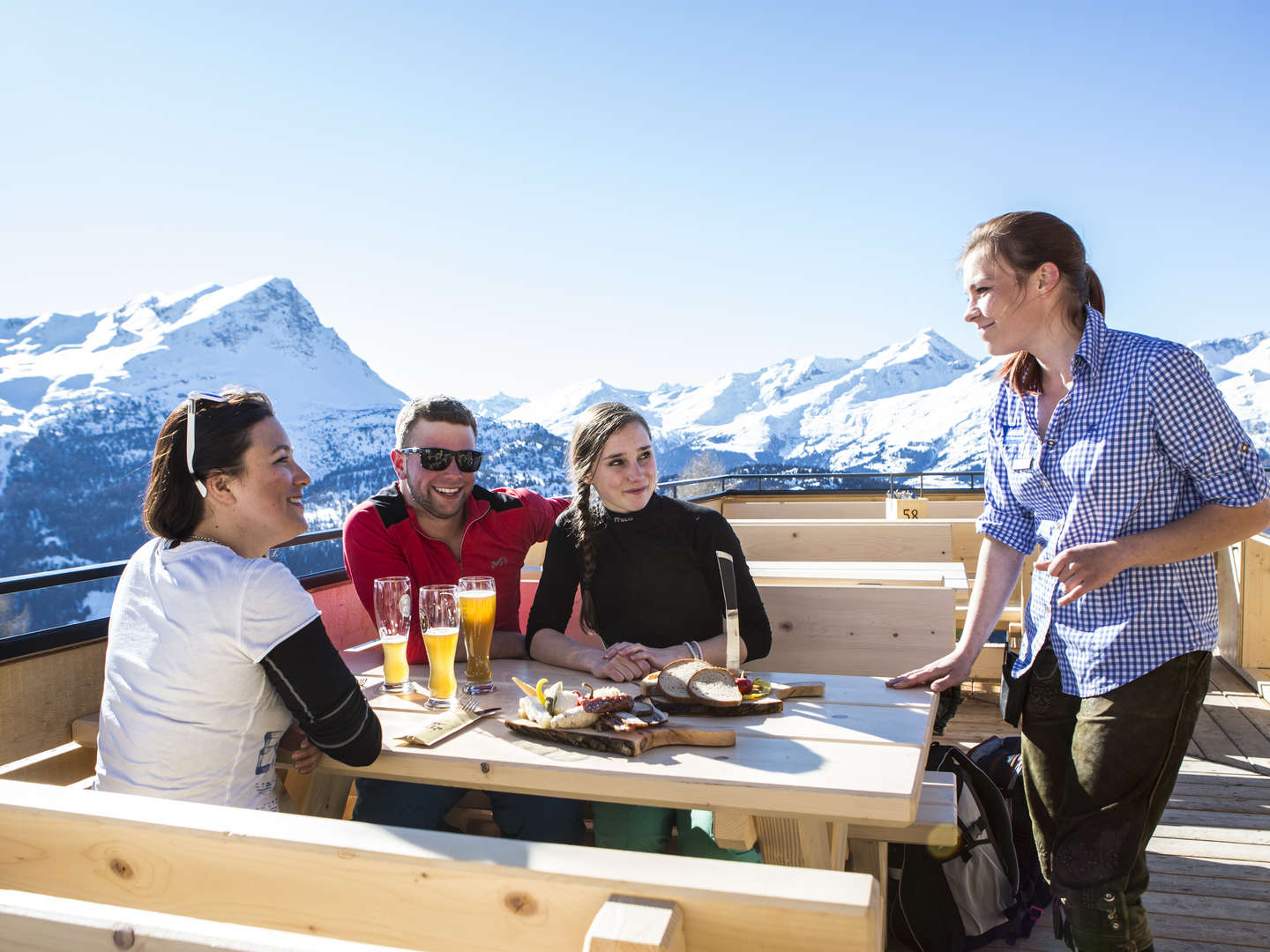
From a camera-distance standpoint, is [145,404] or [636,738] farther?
[145,404]

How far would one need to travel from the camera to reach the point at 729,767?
1328mm

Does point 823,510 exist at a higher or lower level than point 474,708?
lower

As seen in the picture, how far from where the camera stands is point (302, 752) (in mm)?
1554

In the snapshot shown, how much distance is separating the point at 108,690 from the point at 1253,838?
11.1ft

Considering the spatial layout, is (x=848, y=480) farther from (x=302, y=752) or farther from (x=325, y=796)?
(x=302, y=752)

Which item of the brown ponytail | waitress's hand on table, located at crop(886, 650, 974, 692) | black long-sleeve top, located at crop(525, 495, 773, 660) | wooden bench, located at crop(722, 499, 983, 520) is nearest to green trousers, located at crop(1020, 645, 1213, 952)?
waitress's hand on table, located at crop(886, 650, 974, 692)

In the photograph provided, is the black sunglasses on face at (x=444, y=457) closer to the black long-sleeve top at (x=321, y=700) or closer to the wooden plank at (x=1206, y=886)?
the black long-sleeve top at (x=321, y=700)

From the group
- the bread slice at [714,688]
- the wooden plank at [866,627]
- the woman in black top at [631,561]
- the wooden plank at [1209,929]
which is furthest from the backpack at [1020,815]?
the bread slice at [714,688]

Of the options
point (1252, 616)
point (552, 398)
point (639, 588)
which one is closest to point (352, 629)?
point (639, 588)

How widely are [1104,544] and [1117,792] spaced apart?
45 centimetres

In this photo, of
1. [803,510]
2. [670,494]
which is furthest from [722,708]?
[803,510]

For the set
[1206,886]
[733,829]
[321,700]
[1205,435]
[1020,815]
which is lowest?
[1206,886]

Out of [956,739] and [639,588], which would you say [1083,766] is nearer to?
[639,588]

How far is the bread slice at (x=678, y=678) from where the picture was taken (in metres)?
1.60
